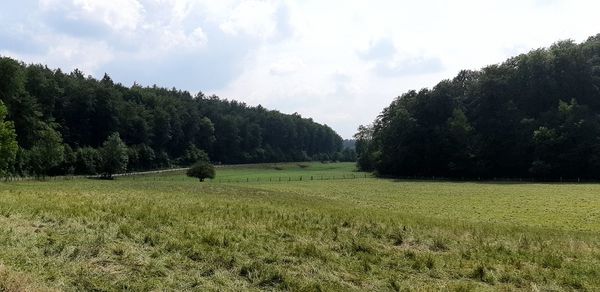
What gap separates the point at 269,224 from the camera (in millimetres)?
16797

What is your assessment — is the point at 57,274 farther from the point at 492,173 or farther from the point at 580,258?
the point at 492,173

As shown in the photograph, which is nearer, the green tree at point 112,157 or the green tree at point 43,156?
the green tree at point 43,156

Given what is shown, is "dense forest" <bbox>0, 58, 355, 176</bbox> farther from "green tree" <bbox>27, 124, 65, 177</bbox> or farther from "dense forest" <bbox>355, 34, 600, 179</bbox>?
"dense forest" <bbox>355, 34, 600, 179</bbox>

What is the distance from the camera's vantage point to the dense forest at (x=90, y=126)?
82.1 m

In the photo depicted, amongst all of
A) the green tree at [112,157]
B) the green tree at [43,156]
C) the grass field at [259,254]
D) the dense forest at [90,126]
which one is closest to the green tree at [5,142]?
the dense forest at [90,126]

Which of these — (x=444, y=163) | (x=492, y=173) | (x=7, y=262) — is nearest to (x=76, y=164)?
(x=444, y=163)

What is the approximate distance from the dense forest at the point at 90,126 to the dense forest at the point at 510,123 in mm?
64215

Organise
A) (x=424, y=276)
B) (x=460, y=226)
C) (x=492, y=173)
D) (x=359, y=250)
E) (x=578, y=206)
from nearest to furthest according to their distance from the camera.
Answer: (x=424, y=276) < (x=359, y=250) < (x=460, y=226) < (x=578, y=206) < (x=492, y=173)

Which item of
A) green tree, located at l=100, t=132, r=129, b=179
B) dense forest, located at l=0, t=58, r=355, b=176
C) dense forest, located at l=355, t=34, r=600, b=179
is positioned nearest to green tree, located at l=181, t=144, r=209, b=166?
dense forest, located at l=0, t=58, r=355, b=176

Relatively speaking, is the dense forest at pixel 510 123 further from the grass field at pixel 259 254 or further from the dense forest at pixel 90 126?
the grass field at pixel 259 254

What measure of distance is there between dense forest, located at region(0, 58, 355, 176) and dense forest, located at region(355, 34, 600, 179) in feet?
211

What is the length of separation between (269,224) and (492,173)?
88.2 m

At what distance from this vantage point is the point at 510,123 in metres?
96.9

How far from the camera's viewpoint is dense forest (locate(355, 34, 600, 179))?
280ft
